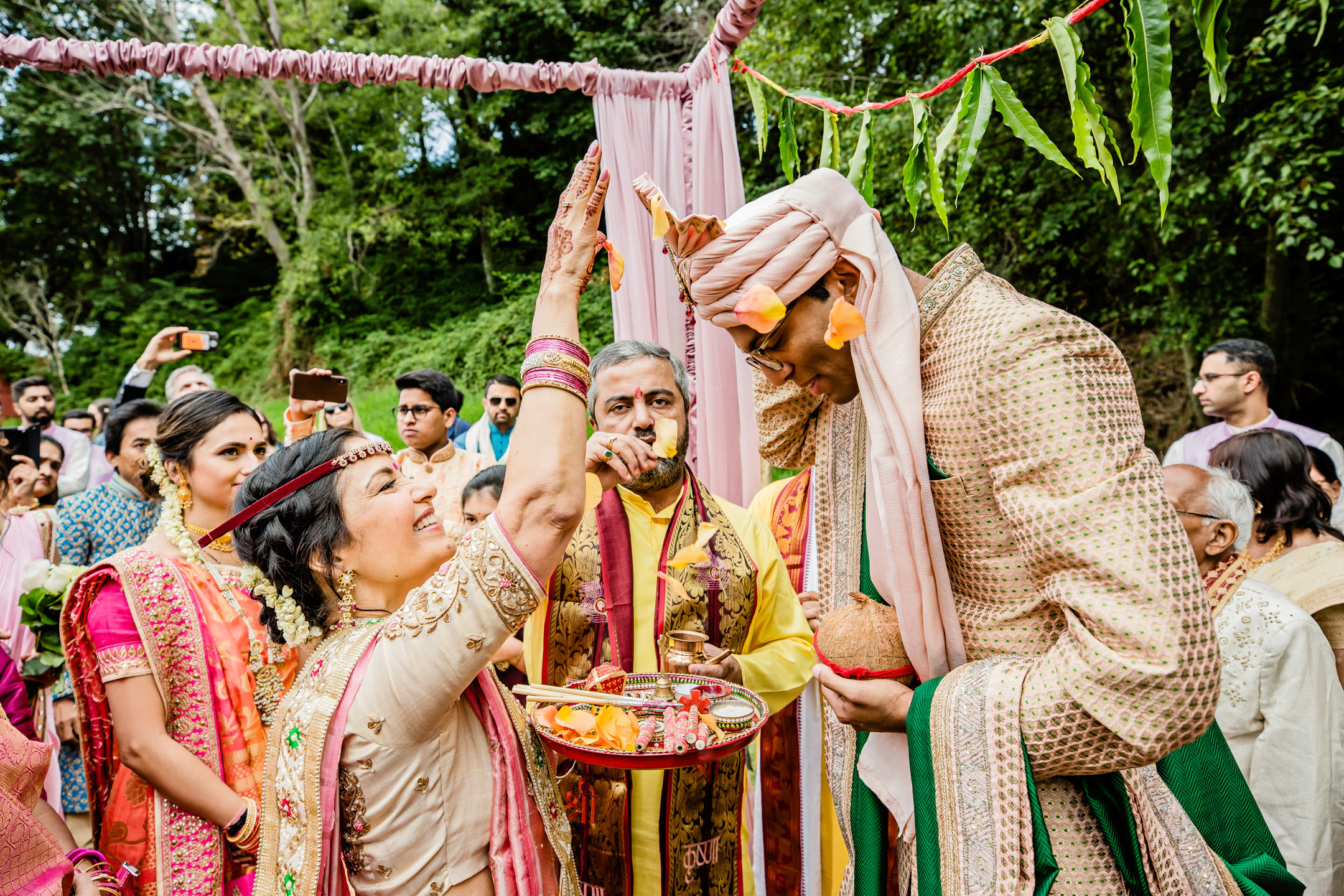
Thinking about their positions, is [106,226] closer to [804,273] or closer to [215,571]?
[215,571]

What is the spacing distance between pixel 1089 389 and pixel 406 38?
18.6 meters

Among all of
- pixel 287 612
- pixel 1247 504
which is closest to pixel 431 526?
pixel 287 612

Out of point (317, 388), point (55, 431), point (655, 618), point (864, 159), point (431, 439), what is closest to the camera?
point (655, 618)

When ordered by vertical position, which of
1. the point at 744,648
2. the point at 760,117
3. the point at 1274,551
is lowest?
the point at 744,648

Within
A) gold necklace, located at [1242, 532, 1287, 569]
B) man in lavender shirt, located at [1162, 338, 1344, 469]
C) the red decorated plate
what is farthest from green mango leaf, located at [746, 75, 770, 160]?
man in lavender shirt, located at [1162, 338, 1344, 469]

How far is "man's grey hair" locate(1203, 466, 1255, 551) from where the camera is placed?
2.86 metres

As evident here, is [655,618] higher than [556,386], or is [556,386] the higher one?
[556,386]

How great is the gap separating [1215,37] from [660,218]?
50.2 inches

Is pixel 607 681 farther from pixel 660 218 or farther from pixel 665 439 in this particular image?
pixel 660 218

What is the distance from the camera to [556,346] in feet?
4.93

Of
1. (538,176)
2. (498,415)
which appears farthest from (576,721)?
(538,176)

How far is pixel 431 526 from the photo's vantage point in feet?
6.63

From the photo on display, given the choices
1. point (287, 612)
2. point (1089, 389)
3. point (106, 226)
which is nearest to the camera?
point (1089, 389)

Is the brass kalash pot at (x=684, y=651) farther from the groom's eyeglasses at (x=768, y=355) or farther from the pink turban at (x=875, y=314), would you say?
the groom's eyeglasses at (x=768, y=355)
